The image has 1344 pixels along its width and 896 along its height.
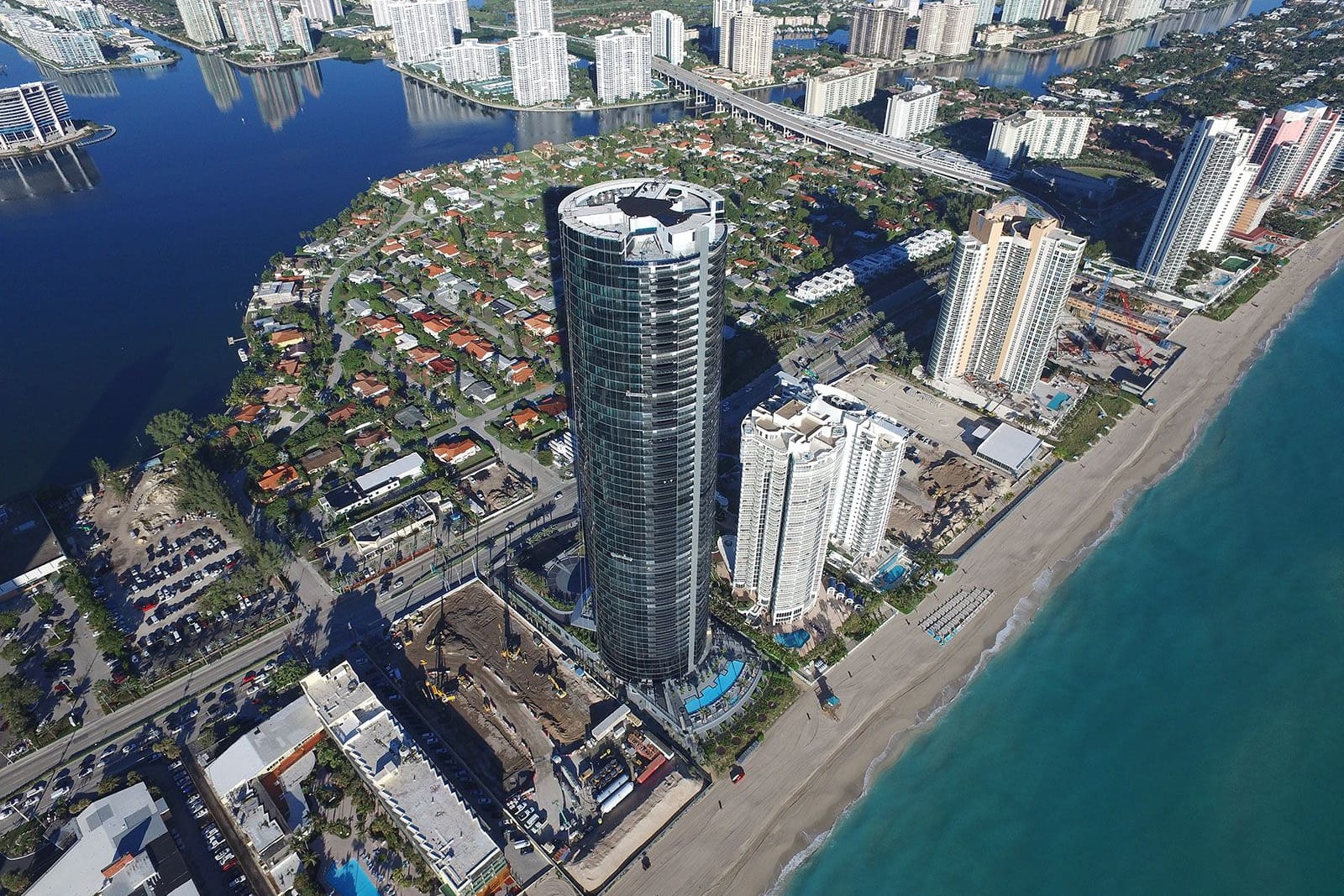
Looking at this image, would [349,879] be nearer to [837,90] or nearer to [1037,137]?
[1037,137]

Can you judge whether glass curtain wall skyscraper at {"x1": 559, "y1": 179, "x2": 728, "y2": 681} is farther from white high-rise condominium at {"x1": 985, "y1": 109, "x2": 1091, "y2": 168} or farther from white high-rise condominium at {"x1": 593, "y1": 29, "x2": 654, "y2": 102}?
white high-rise condominium at {"x1": 593, "y1": 29, "x2": 654, "y2": 102}

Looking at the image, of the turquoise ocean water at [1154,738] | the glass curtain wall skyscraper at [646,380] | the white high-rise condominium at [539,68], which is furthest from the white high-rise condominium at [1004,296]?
the white high-rise condominium at [539,68]

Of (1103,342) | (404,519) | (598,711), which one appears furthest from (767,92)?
(598,711)

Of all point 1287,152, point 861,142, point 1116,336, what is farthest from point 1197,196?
point 861,142

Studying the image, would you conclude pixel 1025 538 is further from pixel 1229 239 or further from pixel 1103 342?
pixel 1229 239

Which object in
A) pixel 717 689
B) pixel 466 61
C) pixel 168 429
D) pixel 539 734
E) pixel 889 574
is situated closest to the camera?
pixel 539 734

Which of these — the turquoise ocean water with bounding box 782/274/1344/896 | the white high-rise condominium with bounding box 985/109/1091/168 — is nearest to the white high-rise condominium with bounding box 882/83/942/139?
the white high-rise condominium with bounding box 985/109/1091/168

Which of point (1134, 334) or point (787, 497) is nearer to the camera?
point (787, 497)
